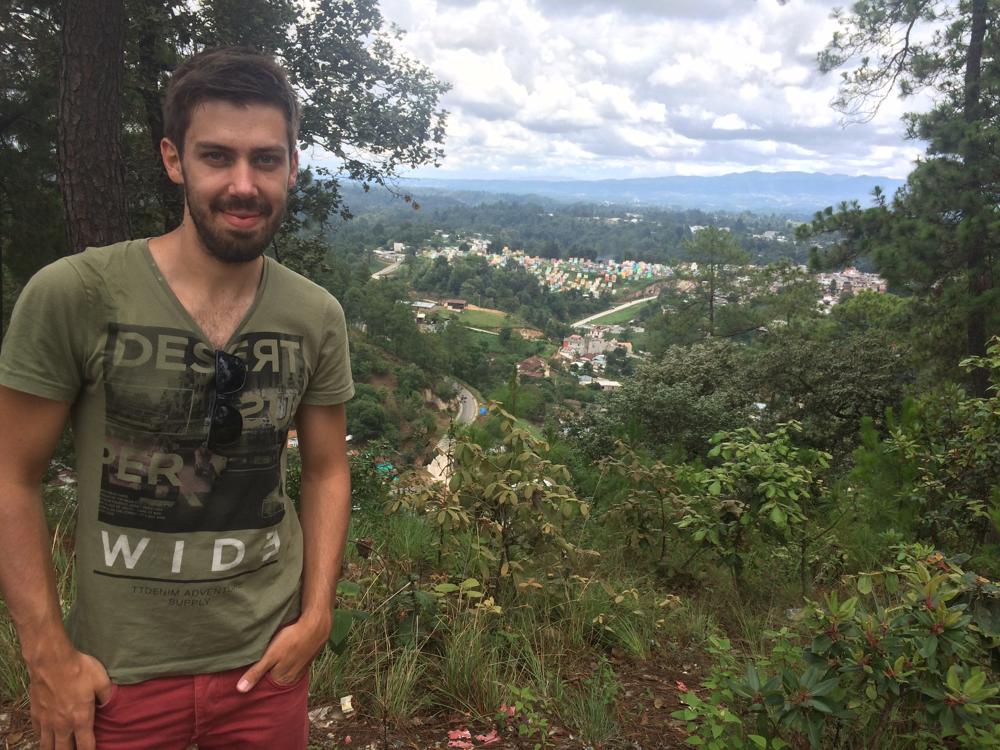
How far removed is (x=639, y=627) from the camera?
2.56 meters

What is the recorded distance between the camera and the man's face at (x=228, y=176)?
3.35 ft

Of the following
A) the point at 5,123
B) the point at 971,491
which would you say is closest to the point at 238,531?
the point at 971,491

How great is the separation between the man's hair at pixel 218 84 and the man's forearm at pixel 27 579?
60 cm

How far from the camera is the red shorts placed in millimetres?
978

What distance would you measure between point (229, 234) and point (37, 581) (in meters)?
0.59

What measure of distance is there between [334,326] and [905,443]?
3.45 metres

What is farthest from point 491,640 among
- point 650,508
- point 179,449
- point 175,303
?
point 175,303

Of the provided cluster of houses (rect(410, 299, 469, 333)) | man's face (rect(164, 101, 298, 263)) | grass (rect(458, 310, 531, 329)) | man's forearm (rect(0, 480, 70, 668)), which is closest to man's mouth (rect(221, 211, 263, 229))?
man's face (rect(164, 101, 298, 263))

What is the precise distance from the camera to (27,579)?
3.02 feet

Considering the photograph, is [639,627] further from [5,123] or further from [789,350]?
[789,350]

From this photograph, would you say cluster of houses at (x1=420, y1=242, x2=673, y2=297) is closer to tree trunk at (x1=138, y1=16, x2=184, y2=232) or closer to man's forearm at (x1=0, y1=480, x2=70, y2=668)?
tree trunk at (x1=138, y1=16, x2=184, y2=232)

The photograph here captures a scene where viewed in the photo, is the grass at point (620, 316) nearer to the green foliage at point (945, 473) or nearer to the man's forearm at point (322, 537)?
the green foliage at point (945, 473)

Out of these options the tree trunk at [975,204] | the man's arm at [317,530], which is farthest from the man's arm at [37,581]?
the tree trunk at [975,204]

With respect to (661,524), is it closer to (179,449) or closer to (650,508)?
(650,508)
